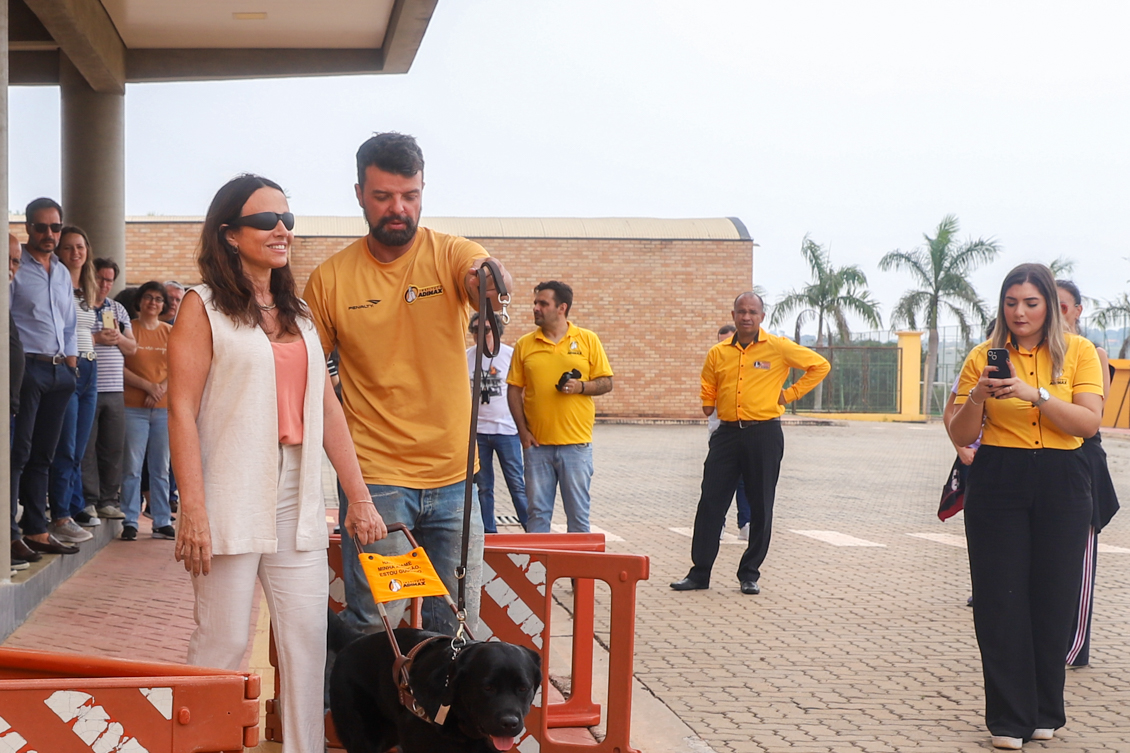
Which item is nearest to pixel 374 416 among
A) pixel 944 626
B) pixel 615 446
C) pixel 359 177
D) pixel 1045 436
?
pixel 359 177

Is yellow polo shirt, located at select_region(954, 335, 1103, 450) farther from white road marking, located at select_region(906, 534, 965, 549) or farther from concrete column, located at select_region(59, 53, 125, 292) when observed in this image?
concrete column, located at select_region(59, 53, 125, 292)

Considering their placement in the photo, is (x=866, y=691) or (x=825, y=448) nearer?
(x=866, y=691)

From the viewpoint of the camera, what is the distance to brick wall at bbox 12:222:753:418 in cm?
3591

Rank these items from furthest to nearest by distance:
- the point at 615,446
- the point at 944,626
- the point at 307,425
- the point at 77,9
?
the point at 615,446
the point at 77,9
the point at 944,626
the point at 307,425

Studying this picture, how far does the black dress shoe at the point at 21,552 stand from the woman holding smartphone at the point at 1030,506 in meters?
5.57

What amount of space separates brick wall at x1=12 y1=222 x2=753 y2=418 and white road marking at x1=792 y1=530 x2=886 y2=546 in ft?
77.2

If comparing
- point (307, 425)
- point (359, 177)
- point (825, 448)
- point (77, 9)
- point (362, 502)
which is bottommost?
point (825, 448)

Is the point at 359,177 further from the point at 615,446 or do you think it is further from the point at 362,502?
the point at 615,446

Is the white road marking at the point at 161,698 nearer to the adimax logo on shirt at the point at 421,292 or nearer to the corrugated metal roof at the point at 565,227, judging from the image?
the adimax logo on shirt at the point at 421,292

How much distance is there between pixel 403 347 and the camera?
154 inches

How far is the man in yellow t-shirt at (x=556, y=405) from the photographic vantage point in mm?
8414

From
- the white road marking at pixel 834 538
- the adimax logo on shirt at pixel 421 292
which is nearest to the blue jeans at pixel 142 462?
the white road marking at pixel 834 538

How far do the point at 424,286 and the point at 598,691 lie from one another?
282 centimetres

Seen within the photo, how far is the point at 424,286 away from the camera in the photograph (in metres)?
3.91
